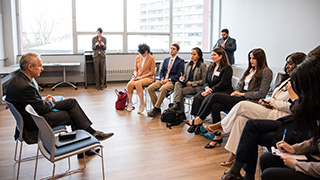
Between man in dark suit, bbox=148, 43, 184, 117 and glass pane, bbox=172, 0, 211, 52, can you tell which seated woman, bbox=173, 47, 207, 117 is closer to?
man in dark suit, bbox=148, 43, 184, 117

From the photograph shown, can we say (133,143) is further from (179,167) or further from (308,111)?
(308,111)

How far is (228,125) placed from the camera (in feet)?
11.2

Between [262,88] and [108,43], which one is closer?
[262,88]

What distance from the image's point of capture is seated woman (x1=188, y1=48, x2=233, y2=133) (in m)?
4.39

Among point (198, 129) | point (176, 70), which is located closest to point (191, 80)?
point (176, 70)

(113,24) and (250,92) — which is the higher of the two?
(113,24)

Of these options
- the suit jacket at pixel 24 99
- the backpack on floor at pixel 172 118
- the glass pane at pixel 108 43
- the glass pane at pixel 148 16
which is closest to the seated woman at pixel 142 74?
the backpack on floor at pixel 172 118

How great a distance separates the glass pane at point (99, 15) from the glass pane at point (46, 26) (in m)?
0.33

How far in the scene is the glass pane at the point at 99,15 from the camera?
8883 millimetres

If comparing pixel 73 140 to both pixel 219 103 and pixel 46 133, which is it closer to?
pixel 46 133

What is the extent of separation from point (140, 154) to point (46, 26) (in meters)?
6.55

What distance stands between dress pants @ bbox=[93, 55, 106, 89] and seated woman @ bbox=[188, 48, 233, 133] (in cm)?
442

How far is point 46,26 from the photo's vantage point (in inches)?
341

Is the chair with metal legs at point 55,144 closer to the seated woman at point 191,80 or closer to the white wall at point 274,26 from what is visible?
the seated woman at point 191,80
